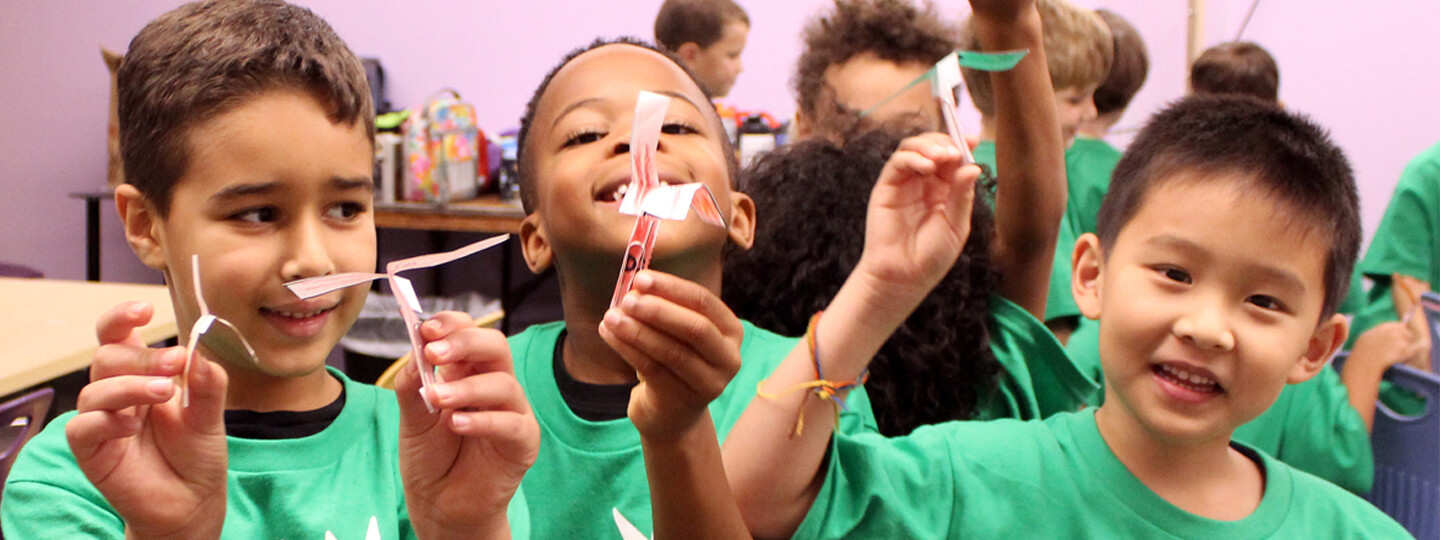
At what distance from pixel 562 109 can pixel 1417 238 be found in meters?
2.01

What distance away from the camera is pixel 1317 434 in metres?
1.43

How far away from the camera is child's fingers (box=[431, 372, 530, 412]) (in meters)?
0.64

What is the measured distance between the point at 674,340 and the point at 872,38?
3.96 feet

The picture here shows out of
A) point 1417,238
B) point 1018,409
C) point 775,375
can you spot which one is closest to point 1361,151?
point 1417,238

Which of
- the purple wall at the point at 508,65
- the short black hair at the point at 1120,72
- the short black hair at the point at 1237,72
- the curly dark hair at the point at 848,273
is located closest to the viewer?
the curly dark hair at the point at 848,273

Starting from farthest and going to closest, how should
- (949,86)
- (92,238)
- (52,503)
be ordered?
(92,238), (52,503), (949,86)

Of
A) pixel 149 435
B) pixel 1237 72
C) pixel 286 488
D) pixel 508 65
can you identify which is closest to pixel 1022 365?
pixel 286 488

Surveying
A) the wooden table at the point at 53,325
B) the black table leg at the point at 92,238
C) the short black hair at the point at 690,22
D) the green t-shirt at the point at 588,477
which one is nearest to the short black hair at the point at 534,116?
the green t-shirt at the point at 588,477

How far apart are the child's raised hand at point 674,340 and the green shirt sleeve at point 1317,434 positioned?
1052 mm

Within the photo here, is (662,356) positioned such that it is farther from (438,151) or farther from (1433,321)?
(438,151)

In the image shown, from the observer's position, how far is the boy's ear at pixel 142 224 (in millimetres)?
821

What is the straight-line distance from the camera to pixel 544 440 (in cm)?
103

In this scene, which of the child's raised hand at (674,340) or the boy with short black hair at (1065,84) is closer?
the child's raised hand at (674,340)

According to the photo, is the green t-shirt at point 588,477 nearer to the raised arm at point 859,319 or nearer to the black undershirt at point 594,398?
the black undershirt at point 594,398
